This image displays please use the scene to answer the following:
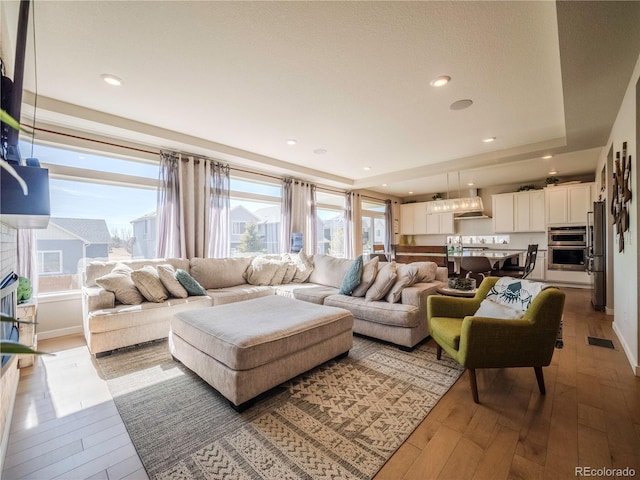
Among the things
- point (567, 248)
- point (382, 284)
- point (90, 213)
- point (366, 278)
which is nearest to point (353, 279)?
point (366, 278)

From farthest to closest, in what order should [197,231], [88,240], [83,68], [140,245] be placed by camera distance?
[197,231] < [140,245] < [88,240] < [83,68]

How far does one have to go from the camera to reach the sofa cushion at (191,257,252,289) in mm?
3994

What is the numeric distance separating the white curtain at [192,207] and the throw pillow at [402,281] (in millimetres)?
2904

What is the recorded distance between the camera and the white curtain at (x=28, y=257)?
117 inches

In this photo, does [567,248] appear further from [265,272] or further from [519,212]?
[265,272]

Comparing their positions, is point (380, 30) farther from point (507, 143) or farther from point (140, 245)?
point (140, 245)

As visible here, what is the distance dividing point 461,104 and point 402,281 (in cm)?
201

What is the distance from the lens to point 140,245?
13.3 ft

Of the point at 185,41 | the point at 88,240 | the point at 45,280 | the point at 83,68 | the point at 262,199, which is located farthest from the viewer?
the point at 262,199

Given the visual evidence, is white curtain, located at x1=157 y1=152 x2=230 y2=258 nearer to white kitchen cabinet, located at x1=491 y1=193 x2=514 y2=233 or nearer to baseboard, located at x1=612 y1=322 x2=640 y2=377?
baseboard, located at x1=612 y1=322 x2=640 y2=377

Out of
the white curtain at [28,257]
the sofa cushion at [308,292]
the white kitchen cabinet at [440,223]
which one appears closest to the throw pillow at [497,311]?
the sofa cushion at [308,292]

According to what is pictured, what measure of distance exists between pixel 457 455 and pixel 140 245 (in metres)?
4.34

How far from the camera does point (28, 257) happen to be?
3062mm

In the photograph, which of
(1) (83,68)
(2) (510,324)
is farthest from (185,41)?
(2) (510,324)
